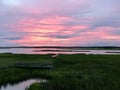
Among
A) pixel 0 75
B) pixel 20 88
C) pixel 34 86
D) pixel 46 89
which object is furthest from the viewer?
pixel 0 75

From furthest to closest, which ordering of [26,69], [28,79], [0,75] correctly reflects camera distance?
[26,69] < [28,79] < [0,75]

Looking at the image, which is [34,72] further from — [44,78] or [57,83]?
[57,83]

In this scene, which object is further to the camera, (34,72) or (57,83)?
(34,72)

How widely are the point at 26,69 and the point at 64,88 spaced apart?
619 inches

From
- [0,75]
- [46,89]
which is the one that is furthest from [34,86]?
[0,75]

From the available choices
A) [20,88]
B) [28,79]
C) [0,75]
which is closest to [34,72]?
[28,79]

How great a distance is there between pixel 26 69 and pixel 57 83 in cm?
1469

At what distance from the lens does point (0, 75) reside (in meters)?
28.3

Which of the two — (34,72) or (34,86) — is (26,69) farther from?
(34,86)

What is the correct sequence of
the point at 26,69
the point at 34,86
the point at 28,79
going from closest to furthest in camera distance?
the point at 34,86 < the point at 28,79 < the point at 26,69

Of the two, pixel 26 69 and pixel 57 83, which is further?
pixel 26 69

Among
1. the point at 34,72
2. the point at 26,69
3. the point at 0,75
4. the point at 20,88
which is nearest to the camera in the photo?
the point at 20,88

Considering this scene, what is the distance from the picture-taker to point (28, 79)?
3025 centimetres

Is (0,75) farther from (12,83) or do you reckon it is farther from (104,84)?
(104,84)
